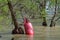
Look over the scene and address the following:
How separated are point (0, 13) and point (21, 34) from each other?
90.6 inches

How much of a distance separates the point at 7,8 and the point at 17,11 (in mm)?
1251

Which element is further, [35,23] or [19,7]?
[35,23]

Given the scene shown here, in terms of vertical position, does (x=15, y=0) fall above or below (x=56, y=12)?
above

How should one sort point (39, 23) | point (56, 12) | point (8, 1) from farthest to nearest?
point (39, 23) < point (56, 12) < point (8, 1)

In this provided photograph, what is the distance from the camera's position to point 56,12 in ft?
96.4

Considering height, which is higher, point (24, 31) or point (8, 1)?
point (8, 1)

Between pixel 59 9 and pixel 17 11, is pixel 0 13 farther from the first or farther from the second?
pixel 59 9

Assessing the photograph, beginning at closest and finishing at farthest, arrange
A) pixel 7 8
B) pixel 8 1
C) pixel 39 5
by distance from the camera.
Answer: pixel 8 1 < pixel 7 8 < pixel 39 5

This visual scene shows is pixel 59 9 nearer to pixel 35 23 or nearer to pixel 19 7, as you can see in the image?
pixel 35 23

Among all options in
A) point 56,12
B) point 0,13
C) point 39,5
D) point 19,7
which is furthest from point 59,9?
point 0,13

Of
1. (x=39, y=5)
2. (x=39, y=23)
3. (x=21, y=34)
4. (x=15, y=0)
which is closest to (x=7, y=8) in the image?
(x=15, y=0)

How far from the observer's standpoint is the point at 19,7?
22.9m

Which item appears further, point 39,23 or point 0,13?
point 39,23

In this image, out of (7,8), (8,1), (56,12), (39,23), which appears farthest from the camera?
(39,23)
